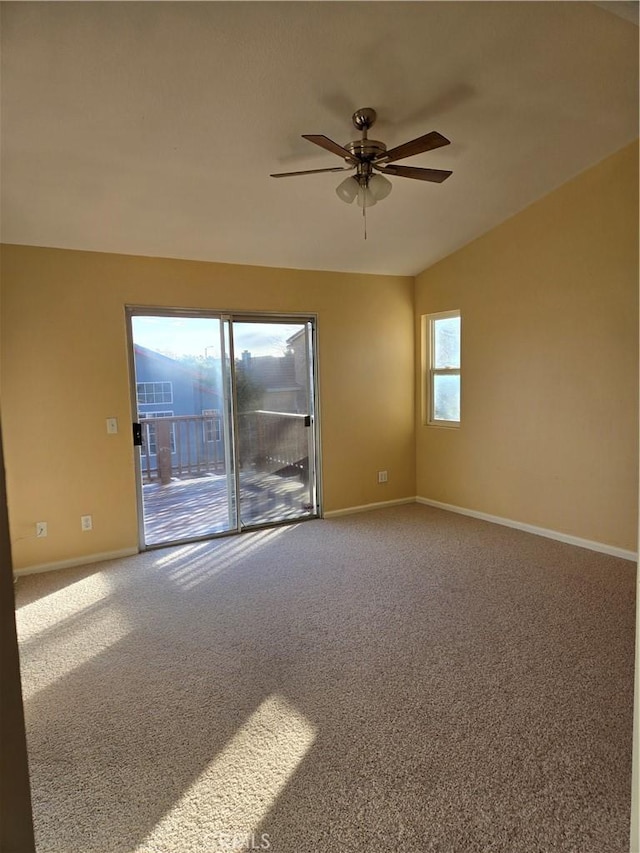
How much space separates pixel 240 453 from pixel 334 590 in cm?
170

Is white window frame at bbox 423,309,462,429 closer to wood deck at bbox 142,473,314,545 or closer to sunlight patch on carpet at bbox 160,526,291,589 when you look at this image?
wood deck at bbox 142,473,314,545

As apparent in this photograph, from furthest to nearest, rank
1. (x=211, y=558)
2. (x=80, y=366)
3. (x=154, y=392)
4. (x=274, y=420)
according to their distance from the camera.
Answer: (x=274, y=420)
(x=154, y=392)
(x=211, y=558)
(x=80, y=366)

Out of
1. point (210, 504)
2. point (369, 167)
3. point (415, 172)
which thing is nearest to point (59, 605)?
point (210, 504)

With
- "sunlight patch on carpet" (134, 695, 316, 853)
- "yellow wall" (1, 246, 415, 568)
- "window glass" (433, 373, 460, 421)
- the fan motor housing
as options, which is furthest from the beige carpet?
the fan motor housing

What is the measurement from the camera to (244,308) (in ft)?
14.9

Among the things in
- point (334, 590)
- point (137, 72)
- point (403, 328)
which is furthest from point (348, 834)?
point (403, 328)

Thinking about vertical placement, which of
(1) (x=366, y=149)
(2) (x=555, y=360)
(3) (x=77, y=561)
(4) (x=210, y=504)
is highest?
(1) (x=366, y=149)

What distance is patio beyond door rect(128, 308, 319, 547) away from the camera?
4234mm

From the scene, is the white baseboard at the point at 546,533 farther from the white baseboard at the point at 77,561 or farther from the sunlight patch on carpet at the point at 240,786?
the white baseboard at the point at 77,561

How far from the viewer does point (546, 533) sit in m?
4.32

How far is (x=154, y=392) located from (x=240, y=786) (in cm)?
308

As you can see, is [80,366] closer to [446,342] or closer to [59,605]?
[59,605]

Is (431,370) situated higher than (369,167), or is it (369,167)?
(369,167)

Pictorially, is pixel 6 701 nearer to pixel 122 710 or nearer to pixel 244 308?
pixel 122 710
